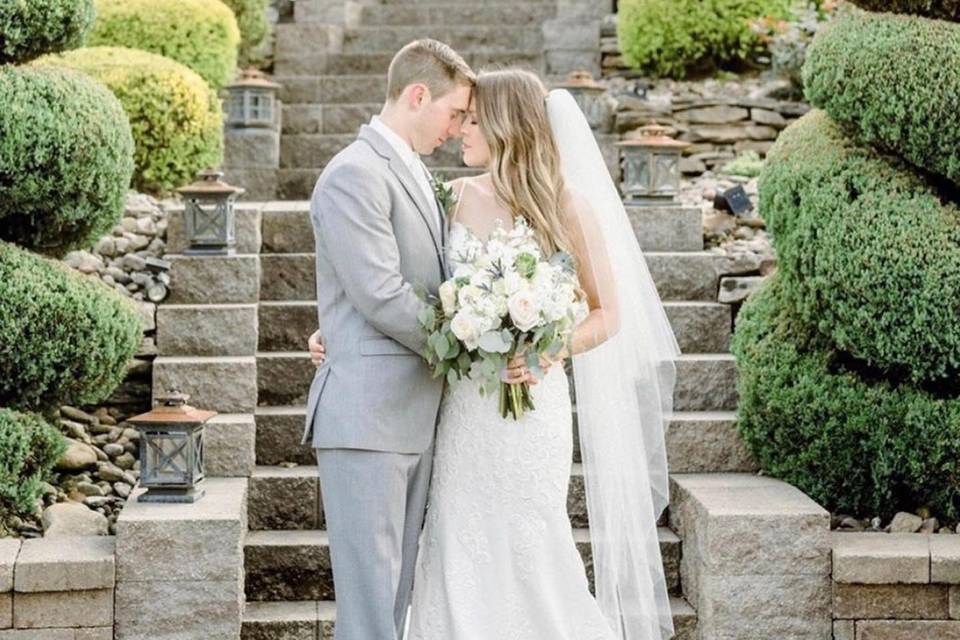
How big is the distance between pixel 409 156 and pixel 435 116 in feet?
0.48

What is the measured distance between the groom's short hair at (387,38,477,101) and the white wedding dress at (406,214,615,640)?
Result: 0.44 meters

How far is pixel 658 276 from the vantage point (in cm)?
665

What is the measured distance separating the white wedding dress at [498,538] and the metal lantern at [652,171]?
9.45 ft

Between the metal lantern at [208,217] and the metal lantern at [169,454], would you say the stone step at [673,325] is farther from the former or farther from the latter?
the metal lantern at [169,454]

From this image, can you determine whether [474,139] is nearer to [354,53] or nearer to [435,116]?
[435,116]

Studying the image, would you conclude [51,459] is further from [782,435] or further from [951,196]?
[951,196]

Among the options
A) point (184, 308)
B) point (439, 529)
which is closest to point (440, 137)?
point (439, 529)

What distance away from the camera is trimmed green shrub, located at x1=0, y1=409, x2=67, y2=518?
5.18m

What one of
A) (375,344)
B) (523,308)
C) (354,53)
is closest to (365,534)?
(375,344)

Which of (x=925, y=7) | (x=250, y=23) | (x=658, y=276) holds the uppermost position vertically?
(x=925, y=7)

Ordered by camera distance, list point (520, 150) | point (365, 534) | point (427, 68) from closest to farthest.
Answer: point (365, 534)
point (427, 68)
point (520, 150)

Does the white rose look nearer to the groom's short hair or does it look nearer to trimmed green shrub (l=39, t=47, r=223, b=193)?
the groom's short hair

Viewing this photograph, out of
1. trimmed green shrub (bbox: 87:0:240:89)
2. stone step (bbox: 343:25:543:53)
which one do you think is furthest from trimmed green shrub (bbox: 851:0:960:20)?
stone step (bbox: 343:25:543:53)

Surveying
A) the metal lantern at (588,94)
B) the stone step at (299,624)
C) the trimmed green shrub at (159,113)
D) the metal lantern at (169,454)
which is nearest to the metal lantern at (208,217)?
the trimmed green shrub at (159,113)
